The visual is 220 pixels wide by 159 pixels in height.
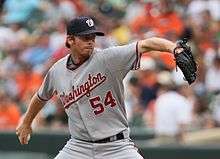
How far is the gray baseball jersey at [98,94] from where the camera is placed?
19.4 feet

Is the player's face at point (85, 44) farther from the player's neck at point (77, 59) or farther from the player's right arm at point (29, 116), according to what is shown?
the player's right arm at point (29, 116)

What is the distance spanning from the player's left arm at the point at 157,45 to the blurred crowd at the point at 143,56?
193 inches

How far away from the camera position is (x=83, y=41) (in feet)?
19.4

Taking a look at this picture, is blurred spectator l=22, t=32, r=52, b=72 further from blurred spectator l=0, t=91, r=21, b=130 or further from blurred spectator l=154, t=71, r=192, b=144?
blurred spectator l=154, t=71, r=192, b=144

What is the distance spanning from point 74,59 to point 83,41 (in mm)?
252

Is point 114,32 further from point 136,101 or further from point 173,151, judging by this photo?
point 173,151

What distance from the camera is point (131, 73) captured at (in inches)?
498

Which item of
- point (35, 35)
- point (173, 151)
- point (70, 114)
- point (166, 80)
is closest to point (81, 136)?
point (70, 114)

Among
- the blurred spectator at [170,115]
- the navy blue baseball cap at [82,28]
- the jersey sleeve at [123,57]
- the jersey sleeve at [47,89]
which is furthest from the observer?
the blurred spectator at [170,115]

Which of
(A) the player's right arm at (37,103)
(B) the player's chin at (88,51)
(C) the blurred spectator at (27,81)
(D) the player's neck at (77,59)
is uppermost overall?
(B) the player's chin at (88,51)

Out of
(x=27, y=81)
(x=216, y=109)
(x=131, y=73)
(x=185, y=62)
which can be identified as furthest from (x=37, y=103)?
(x=27, y=81)

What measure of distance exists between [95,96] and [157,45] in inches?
33.8

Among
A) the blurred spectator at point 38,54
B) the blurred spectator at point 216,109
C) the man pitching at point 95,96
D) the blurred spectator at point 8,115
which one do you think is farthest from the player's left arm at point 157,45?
the blurred spectator at point 38,54

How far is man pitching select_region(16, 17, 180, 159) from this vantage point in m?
5.89
